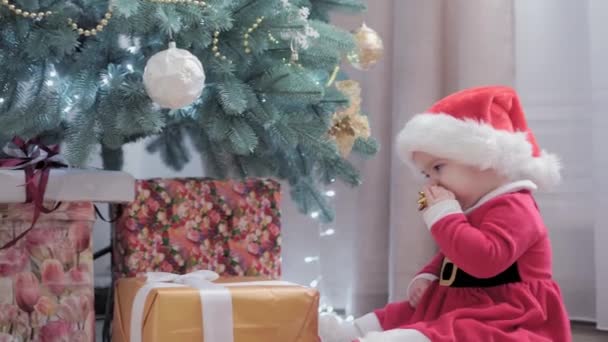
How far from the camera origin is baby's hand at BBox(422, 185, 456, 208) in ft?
4.40

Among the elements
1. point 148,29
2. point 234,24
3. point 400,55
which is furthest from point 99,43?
point 400,55

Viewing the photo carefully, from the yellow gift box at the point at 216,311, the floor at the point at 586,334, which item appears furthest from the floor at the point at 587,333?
the yellow gift box at the point at 216,311

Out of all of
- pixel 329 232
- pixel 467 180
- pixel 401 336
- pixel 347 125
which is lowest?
pixel 401 336

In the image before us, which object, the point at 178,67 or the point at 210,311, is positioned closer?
the point at 210,311

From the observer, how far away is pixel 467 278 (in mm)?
1345

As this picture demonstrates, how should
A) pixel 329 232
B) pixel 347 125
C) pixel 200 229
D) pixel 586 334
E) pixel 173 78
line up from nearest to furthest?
1. pixel 173 78
2. pixel 200 229
3. pixel 347 125
4. pixel 586 334
5. pixel 329 232

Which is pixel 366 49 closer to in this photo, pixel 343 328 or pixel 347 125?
pixel 347 125

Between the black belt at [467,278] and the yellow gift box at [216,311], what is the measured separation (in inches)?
9.7

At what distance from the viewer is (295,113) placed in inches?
62.8

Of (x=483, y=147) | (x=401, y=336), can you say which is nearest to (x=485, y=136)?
(x=483, y=147)

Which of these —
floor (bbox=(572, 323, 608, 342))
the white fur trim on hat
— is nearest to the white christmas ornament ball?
the white fur trim on hat

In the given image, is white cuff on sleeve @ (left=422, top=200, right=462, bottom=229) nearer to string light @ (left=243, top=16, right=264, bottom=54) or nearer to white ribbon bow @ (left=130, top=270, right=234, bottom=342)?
white ribbon bow @ (left=130, top=270, right=234, bottom=342)

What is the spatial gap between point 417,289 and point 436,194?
0.21 m

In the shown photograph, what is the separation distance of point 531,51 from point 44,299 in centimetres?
132
